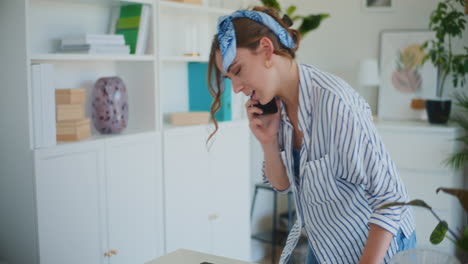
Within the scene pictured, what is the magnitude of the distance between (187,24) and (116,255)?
1.43 metres

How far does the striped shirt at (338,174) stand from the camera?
1444 mm

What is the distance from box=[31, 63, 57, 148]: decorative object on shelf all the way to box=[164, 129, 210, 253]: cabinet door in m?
0.76

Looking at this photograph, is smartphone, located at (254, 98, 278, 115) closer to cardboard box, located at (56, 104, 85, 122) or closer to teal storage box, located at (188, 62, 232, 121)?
cardboard box, located at (56, 104, 85, 122)

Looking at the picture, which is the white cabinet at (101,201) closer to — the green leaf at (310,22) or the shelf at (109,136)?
the shelf at (109,136)

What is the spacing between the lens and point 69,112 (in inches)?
105

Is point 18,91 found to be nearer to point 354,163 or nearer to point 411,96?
point 354,163

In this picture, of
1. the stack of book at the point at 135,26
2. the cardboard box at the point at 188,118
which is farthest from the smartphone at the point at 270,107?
the cardboard box at the point at 188,118

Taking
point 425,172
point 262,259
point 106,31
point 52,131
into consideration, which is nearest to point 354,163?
point 52,131

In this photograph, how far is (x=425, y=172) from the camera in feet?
12.5

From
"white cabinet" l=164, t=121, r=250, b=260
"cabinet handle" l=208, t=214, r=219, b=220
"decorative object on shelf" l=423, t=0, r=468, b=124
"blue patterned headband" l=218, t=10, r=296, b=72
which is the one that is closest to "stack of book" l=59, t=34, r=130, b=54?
"white cabinet" l=164, t=121, r=250, b=260

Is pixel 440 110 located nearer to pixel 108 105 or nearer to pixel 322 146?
pixel 108 105

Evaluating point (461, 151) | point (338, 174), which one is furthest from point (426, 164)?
point (338, 174)

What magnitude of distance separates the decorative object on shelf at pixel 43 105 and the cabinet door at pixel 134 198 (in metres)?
0.35

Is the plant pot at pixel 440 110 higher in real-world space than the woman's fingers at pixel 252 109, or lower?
lower
